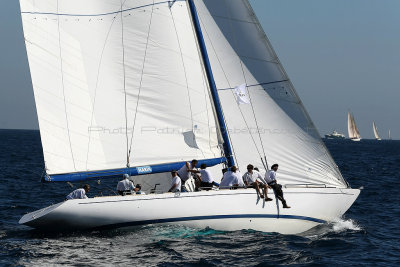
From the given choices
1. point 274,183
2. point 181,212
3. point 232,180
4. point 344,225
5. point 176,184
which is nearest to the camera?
point 181,212

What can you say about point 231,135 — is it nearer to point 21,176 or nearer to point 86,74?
point 86,74

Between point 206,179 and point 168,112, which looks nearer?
point 206,179

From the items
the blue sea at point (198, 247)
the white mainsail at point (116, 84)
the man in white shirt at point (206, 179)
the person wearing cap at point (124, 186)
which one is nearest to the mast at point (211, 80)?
the white mainsail at point (116, 84)

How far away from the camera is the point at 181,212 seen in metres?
18.5

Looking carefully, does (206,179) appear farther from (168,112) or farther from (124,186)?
(168,112)

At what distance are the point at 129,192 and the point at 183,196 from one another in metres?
1.90

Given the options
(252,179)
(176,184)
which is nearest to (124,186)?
(176,184)

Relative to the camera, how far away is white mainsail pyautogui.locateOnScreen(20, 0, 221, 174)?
64.7ft

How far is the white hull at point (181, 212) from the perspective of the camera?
18.2 meters

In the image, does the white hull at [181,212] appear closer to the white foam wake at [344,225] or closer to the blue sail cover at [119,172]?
the blue sail cover at [119,172]

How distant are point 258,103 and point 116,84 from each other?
4741 mm

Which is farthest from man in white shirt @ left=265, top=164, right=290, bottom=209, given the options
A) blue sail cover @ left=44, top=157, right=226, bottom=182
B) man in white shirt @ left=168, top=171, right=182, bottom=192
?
man in white shirt @ left=168, top=171, right=182, bottom=192

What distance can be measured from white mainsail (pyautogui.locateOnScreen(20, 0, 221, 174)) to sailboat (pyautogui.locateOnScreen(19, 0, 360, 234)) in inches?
1.2

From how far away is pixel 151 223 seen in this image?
1848 centimetres
